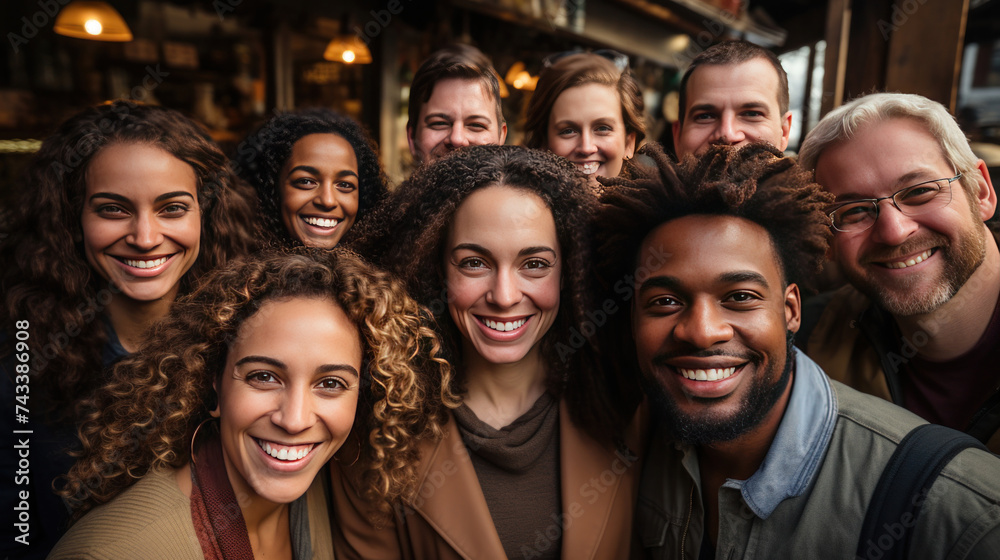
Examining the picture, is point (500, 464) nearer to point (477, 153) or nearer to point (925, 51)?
point (477, 153)

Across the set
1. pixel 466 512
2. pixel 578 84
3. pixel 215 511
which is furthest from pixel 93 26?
pixel 466 512

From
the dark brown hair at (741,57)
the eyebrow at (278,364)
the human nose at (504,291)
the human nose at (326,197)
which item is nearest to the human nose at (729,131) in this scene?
the dark brown hair at (741,57)

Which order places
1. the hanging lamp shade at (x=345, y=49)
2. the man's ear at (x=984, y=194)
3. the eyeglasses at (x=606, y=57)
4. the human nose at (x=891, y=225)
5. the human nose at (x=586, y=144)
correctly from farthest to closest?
the hanging lamp shade at (x=345, y=49)
the eyeglasses at (x=606, y=57)
the human nose at (x=586, y=144)
the man's ear at (x=984, y=194)
the human nose at (x=891, y=225)

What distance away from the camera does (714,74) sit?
3.15 meters

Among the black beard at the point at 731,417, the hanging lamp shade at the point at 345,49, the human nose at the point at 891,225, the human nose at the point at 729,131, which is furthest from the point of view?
the hanging lamp shade at the point at 345,49

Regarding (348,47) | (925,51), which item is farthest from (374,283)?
(348,47)

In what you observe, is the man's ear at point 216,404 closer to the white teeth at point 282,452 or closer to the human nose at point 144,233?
the white teeth at point 282,452

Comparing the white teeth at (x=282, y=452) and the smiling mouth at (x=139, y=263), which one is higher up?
the smiling mouth at (x=139, y=263)

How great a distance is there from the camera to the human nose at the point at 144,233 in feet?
8.61

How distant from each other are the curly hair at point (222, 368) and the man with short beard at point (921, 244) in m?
1.75

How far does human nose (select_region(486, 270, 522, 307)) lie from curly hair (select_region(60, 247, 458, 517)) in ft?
1.02

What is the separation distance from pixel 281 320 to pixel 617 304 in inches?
50.2

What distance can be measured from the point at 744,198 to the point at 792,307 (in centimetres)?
44

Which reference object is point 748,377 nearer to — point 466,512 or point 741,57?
point 466,512
